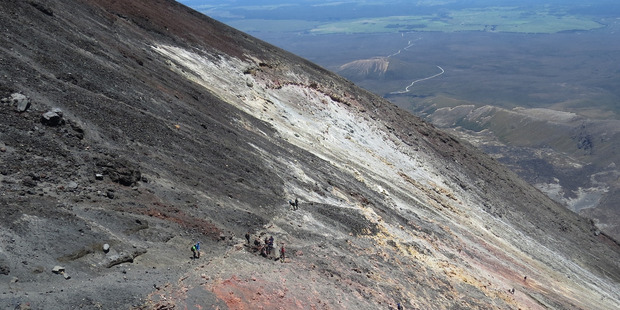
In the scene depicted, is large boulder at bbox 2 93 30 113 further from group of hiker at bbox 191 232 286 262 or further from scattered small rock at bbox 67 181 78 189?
group of hiker at bbox 191 232 286 262

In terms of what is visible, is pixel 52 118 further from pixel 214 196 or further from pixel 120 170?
pixel 214 196

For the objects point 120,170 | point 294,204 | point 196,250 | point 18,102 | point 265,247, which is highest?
point 18,102

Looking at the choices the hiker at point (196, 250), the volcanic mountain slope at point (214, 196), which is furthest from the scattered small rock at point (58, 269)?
the hiker at point (196, 250)

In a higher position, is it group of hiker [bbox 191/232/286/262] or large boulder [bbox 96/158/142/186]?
large boulder [bbox 96/158/142/186]

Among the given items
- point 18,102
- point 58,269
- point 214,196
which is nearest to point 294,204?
point 214,196

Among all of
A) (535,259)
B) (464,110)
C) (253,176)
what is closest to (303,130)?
(253,176)

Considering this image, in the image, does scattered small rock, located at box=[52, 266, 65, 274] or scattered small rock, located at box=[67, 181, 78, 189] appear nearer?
scattered small rock, located at box=[52, 266, 65, 274]

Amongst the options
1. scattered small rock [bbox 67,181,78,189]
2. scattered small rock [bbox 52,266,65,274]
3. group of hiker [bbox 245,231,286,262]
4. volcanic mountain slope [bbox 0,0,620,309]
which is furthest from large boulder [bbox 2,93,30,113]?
group of hiker [bbox 245,231,286,262]

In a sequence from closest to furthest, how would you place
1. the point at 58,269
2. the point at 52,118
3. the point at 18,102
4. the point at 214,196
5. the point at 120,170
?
the point at 58,269 → the point at 120,170 → the point at 18,102 → the point at 52,118 → the point at 214,196

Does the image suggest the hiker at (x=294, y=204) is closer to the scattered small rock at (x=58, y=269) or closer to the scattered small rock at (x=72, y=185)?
the scattered small rock at (x=72, y=185)
